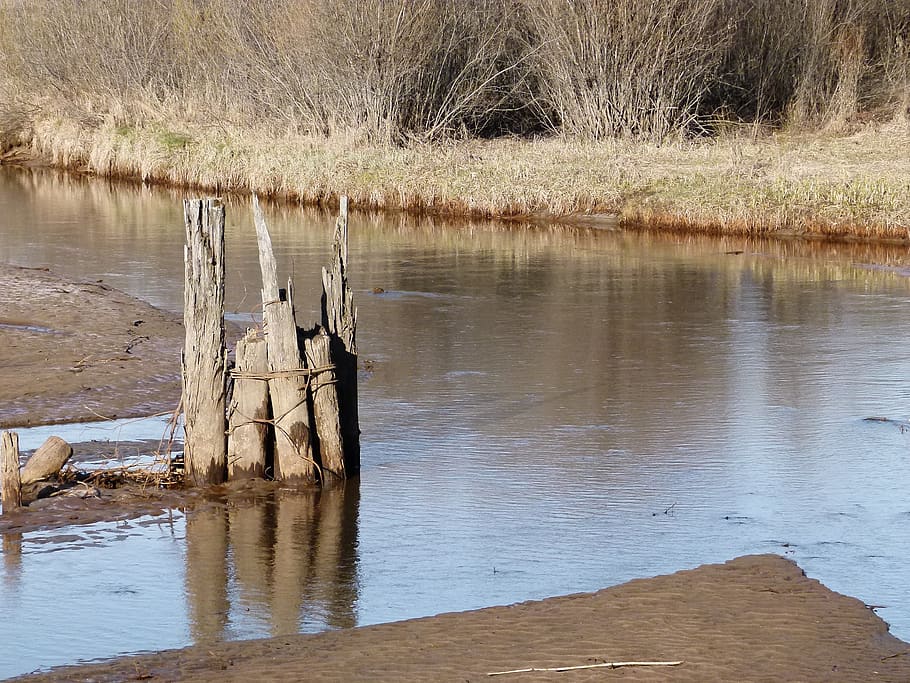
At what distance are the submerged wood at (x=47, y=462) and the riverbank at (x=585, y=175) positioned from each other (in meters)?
15.1

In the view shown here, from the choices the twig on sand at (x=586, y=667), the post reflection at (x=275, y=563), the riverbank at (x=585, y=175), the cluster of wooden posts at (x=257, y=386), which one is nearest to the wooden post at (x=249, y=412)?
the cluster of wooden posts at (x=257, y=386)

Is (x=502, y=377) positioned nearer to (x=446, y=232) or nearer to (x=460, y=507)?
(x=460, y=507)

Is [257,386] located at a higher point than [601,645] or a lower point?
higher

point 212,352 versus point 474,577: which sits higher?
point 212,352

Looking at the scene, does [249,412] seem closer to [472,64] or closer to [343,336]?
[343,336]

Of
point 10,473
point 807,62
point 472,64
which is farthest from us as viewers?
point 807,62

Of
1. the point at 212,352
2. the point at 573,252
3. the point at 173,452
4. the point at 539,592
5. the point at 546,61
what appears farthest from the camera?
the point at 546,61

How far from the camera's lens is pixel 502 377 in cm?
1119

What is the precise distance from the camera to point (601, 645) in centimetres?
530

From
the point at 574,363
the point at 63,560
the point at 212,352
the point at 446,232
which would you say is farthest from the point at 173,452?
the point at 446,232

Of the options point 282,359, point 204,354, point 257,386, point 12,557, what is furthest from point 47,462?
point 282,359

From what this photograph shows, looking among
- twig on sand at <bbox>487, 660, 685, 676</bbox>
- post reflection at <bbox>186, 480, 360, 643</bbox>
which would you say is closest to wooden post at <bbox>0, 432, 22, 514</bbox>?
post reflection at <bbox>186, 480, 360, 643</bbox>

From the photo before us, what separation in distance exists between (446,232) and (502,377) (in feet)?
36.3

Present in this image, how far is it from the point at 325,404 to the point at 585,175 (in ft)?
53.7
